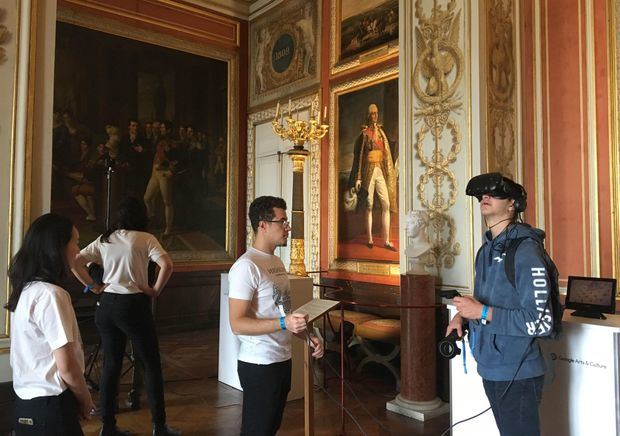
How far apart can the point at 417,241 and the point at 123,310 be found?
8.44ft

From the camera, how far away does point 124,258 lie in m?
3.70

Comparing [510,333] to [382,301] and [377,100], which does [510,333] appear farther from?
[377,100]

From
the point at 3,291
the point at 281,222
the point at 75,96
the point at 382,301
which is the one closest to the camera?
the point at 281,222

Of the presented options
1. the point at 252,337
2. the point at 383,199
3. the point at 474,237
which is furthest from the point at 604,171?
the point at 252,337

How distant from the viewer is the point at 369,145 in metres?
7.01

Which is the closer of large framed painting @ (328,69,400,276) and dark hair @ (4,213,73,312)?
dark hair @ (4,213,73,312)

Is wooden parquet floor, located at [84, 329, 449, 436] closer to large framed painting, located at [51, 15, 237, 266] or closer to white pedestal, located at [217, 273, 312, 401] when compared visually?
white pedestal, located at [217, 273, 312, 401]

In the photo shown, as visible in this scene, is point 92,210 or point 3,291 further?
point 92,210

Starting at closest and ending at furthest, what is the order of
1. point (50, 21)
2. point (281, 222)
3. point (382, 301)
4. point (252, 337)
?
point (252, 337), point (281, 222), point (50, 21), point (382, 301)

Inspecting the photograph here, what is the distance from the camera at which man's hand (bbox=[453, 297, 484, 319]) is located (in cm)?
225

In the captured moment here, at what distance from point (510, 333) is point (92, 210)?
22.8 feet

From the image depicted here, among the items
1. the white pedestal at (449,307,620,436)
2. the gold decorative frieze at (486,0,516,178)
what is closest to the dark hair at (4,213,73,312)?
the white pedestal at (449,307,620,436)

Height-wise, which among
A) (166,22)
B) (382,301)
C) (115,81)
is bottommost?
(382,301)

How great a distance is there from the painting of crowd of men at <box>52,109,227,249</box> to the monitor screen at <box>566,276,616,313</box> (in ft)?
19.6
